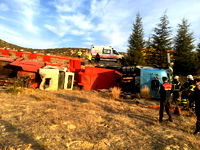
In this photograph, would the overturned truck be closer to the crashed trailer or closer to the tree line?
the crashed trailer

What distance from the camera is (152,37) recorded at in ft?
64.8

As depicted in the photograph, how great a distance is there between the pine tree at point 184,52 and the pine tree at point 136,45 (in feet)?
15.2

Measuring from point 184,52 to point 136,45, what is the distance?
20.4ft

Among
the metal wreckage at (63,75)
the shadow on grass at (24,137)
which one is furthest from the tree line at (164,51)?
the shadow on grass at (24,137)

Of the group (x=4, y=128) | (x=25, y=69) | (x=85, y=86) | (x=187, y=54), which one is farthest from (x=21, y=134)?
(x=187, y=54)

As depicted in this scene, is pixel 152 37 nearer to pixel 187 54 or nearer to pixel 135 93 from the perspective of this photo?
pixel 187 54

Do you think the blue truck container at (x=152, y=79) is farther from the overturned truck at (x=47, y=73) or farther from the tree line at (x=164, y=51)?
the tree line at (x=164, y=51)

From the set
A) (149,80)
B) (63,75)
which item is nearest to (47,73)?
(63,75)

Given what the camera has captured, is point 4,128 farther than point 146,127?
No

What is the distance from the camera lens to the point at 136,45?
811 inches

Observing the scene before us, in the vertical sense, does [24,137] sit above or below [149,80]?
below

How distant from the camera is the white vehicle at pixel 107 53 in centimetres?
1956

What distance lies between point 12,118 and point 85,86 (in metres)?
6.47

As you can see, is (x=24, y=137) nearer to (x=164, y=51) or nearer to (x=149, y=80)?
(x=149, y=80)
